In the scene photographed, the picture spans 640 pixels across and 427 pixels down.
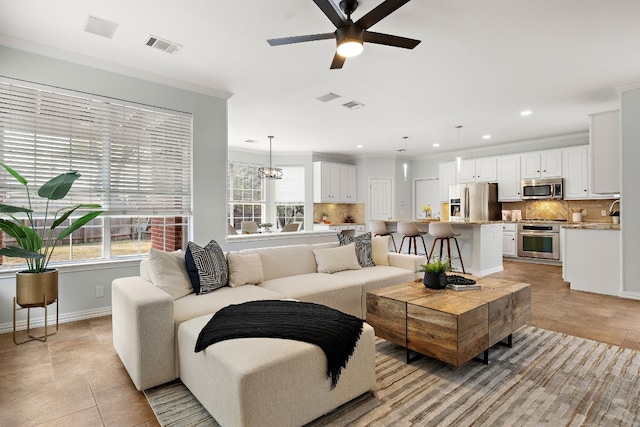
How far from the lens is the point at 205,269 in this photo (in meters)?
2.96

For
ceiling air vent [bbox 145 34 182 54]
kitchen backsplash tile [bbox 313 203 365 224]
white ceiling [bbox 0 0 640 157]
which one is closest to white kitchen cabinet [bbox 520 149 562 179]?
white ceiling [bbox 0 0 640 157]

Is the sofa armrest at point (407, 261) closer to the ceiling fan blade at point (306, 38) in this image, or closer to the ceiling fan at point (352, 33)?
the ceiling fan at point (352, 33)

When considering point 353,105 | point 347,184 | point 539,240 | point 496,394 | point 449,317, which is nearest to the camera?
point 496,394

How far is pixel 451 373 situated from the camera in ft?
7.93

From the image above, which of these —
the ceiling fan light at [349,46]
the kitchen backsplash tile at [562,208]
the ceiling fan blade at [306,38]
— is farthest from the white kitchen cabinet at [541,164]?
the ceiling fan blade at [306,38]

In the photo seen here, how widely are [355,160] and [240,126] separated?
13.7 feet

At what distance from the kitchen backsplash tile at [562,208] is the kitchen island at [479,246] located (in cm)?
209

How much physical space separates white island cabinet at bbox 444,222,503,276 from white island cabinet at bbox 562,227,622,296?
1.14 metres

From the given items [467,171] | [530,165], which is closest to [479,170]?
[467,171]

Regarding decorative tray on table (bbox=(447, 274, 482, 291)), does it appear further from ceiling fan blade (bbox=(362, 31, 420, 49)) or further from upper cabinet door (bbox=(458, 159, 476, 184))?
upper cabinet door (bbox=(458, 159, 476, 184))

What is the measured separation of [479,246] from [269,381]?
4997mm

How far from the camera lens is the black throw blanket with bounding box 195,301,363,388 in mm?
1900

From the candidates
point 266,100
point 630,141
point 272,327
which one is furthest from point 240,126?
point 630,141

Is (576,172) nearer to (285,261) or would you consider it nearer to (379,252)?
(379,252)
